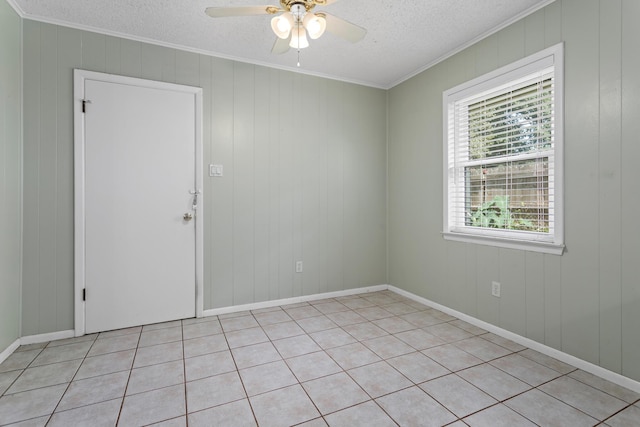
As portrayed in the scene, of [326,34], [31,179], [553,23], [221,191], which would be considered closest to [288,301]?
[221,191]

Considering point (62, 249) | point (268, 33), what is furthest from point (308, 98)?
point (62, 249)

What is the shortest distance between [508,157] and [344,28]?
1.64 metres

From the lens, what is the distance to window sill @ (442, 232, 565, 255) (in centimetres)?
225

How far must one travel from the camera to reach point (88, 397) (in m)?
1.80

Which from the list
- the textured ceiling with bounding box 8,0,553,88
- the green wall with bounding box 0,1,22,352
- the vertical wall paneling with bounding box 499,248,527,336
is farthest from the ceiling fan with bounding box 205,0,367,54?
the vertical wall paneling with bounding box 499,248,527,336

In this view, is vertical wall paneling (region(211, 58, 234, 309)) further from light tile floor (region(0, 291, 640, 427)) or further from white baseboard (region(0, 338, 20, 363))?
white baseboard (region(0, 338, 20, 363))

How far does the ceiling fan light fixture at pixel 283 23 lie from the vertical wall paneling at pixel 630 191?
1.94 m

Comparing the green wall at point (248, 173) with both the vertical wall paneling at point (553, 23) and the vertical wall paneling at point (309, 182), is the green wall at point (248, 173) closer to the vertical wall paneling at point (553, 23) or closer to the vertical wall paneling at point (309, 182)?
the vertical wall paneling at point (309, 182)

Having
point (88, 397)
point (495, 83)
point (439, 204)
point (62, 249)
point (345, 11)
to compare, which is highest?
point (345, 11)

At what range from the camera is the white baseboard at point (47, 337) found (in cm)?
246

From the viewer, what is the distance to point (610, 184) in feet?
6.43

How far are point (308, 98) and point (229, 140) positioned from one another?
995 millimetres

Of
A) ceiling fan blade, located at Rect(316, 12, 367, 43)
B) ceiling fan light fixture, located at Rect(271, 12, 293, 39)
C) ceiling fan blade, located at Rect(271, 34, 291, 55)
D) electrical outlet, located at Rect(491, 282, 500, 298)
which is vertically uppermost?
ceiling fan blade, located at Rect(271, 34, 291, 55)

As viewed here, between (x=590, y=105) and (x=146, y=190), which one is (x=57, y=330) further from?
(x=590, y=105)
